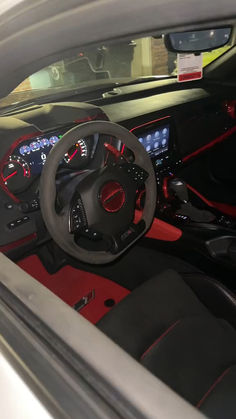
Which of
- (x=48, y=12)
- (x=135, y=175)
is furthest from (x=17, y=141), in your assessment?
Answer: (x=48, y=12)

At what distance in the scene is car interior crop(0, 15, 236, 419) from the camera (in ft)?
3.66

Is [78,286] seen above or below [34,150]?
below

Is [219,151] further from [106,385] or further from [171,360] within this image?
[106,385]

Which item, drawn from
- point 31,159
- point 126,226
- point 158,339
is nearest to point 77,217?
point 126,226

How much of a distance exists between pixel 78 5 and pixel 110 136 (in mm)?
751

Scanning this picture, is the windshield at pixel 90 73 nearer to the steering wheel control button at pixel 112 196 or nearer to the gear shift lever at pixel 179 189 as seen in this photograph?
the gear shift lever at pixel 179 189

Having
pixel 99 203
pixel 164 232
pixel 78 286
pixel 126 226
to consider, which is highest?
pixel 99 203

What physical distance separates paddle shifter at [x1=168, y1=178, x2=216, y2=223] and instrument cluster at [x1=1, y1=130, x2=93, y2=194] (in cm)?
78

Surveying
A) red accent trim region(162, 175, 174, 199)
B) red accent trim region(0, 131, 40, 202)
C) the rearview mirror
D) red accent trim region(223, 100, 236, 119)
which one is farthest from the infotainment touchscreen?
red accent trim region(0, 131, 40, 202)

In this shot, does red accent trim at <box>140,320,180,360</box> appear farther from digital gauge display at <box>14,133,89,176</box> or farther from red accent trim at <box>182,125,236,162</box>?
red accent trim at <box>182,125,236,162</box>

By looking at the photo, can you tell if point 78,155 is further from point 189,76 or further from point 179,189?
point 189,76

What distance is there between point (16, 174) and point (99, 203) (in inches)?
13.1

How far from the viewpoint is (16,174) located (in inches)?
52.7

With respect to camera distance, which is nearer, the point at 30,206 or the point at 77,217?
the point at 77,217
